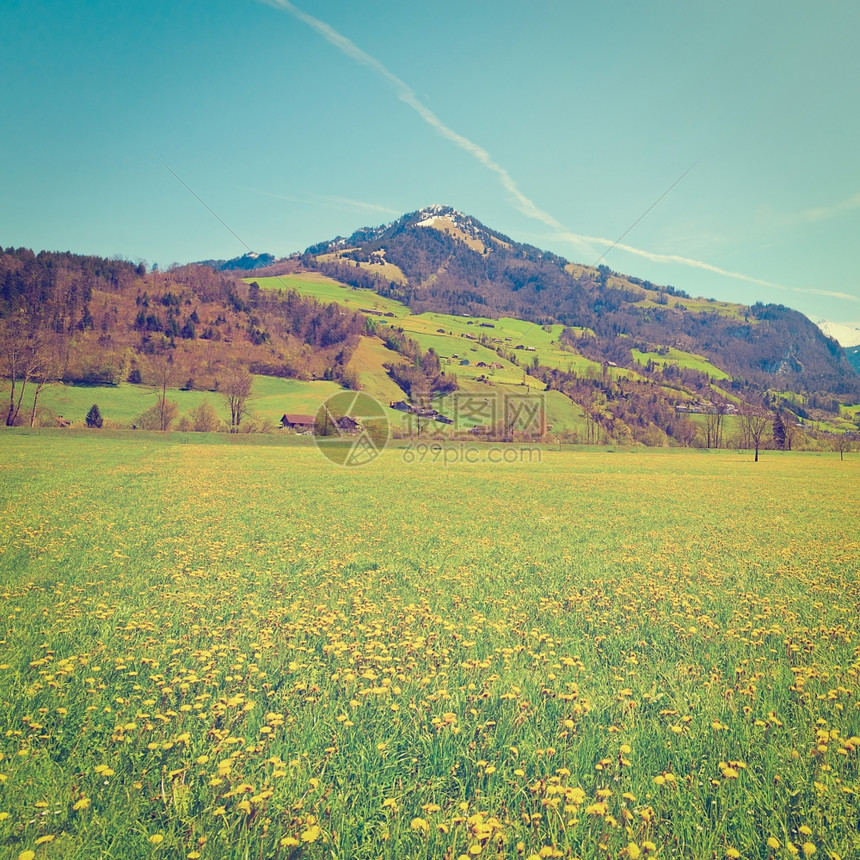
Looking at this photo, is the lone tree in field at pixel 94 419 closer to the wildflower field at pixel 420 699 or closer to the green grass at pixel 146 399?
the green grass at pixel 146 399

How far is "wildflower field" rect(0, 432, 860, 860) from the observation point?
410 centimetres

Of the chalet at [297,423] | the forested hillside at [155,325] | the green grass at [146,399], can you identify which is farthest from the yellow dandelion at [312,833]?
the chalet at [297,423]

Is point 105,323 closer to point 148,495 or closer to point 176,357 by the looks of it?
point 176,357

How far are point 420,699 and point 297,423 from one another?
9369 centimetres

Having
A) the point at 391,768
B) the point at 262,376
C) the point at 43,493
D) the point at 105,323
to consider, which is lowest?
the point at 43,493

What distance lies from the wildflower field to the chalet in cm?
8034

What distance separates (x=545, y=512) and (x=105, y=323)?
146273 millimetres

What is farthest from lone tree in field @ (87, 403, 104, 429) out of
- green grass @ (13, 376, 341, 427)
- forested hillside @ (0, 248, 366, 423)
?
forested hillside @ (0, 248, 366, 423)

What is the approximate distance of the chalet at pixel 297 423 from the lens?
93794 millimetres

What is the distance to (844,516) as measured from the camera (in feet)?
74.3

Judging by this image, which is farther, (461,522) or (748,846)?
(461,522)

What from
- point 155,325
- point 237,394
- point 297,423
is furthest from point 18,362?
point 155,325

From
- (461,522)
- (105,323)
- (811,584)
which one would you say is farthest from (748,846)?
(105,323)

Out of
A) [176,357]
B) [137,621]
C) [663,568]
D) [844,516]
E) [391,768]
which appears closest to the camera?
[391,768]
